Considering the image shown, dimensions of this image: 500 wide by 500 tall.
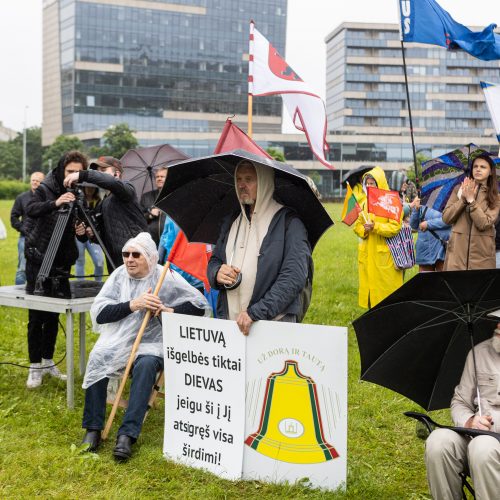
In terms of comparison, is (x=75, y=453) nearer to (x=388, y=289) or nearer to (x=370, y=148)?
(x=388, y=289)

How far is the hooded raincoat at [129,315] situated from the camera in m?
4.60

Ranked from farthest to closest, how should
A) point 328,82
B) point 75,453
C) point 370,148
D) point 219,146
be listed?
1. point 328,82
2. point 370,148
3. point 219,146
4. point 75,453

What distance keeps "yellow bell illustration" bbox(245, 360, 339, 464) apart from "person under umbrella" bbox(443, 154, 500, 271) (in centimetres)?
287

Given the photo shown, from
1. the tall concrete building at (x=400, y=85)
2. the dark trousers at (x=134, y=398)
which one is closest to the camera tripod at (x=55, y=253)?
the dark trousers at (x=134, y=398)

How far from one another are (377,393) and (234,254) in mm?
2314

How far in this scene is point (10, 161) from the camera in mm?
92250

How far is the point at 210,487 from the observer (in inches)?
152

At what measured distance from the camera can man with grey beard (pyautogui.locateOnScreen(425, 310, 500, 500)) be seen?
289cm

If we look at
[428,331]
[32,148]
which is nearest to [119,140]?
[32,148]

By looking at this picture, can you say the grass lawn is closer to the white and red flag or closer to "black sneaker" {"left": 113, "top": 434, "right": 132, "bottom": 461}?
"black sneaker" {"left": 113, "top": 434, "right": 132, "bottom": 461}

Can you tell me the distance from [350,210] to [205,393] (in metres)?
4.93

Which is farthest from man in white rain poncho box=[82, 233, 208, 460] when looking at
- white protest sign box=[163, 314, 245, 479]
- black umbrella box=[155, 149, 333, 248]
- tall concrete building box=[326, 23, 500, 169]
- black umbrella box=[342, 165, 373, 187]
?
tall concrete building box=[326, 23, 500, 169]

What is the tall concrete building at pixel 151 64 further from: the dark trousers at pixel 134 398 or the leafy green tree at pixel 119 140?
the dark trousers at pixel 134 398

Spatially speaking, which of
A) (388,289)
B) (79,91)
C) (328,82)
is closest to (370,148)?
(328,82)
